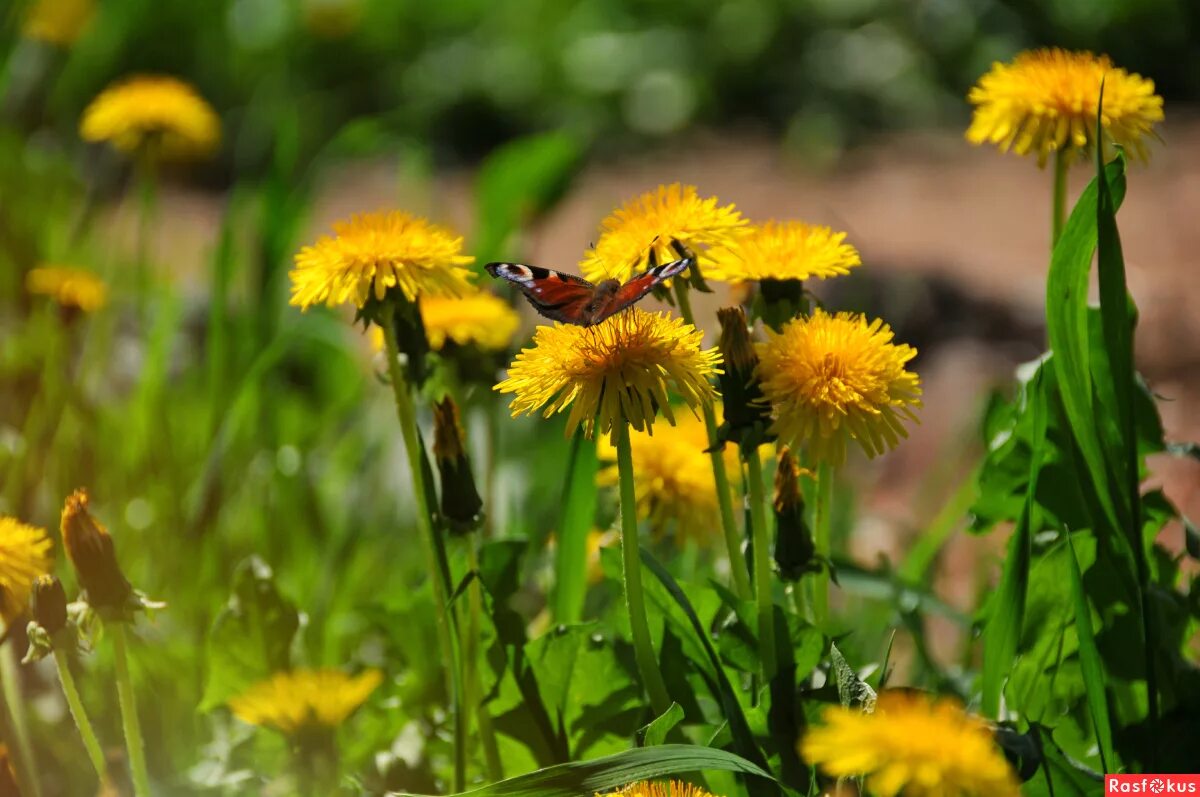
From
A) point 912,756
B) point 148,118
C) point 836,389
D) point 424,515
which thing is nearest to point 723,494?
point 836,389

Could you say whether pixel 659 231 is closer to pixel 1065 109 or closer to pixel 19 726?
pixel 1065 109

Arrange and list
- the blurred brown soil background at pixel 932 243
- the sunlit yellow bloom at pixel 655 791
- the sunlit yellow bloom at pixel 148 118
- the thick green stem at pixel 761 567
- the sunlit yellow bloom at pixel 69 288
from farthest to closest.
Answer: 1. the blurred brown soil background at pixel 932 243
2. the sunlit yellow bloom at pixel 148 118
3. the sunlit yellow bloom at pixel 69 288
4. the thick green stem at pixel 761 567
5. the sunlit yellow bloom at pixel 655 791

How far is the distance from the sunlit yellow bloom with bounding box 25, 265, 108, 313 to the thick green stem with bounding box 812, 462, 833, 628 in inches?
49.7

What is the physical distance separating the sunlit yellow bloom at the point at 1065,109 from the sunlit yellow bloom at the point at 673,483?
19.3 inches

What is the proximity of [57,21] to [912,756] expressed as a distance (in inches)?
120

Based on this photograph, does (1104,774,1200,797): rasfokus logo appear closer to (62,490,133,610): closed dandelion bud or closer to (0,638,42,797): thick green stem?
(62,490,133,610): closed dandelion bud

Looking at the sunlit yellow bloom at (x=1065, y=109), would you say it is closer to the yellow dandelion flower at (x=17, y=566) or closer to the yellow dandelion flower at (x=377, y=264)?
the yellow dandelion flower at (x=377, y=264)

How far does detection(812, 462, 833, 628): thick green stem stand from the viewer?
1.33 metres

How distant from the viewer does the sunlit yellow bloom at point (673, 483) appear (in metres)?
1.60

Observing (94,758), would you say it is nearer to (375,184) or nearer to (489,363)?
(489,363)

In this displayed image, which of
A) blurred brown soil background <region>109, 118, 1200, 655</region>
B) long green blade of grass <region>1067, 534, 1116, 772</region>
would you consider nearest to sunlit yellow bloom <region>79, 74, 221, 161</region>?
blurred brown soil background <region>109, 118, 1200, 655</region>

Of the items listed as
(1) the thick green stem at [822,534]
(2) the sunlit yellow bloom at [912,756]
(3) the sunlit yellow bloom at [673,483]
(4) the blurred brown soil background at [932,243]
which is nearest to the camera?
(2) the sunlit yellow bloom at [912,756]

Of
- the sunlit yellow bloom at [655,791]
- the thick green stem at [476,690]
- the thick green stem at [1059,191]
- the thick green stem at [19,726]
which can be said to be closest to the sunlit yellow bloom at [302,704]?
the thick green stem at [476,690]

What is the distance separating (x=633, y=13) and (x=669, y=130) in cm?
90
